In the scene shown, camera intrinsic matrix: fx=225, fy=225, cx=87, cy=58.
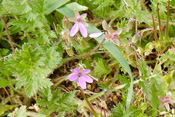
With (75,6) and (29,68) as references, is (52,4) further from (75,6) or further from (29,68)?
(29,68)

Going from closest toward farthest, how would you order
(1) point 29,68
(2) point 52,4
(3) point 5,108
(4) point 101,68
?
(1) point 29,68 < (2) point 52,4 < (4) point 101,68 < (3) point 5,108

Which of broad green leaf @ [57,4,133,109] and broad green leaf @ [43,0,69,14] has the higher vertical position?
broad green leaf @ [43,0,69,14]

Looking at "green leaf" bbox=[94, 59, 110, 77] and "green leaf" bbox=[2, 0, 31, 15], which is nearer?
"green leaf" bbox=[2, 0, 31, 15]

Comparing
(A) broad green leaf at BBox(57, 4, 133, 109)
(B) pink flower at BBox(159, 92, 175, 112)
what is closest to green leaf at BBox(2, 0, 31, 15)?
(A) broad green leaf at BBox(57, 4, 133, 109)

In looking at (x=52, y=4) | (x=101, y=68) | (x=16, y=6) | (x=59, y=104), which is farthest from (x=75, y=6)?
(x=59, y=104)

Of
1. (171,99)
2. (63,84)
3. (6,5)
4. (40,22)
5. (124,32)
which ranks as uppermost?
(6,5)

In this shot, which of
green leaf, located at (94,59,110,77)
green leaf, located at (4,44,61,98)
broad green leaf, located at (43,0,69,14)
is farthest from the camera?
green leaf, located at (94,59,110,77)

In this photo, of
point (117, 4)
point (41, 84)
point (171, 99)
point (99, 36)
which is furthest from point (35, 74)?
point (171, 99)

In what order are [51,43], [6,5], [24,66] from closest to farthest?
[24,66] → [6,5] → [51,43]

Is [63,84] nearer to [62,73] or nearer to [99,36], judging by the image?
[62,73]

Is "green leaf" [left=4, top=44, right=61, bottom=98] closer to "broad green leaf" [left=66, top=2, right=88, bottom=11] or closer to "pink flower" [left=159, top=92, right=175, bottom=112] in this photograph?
"broad green leaf" [left=66, top=2, right=88, bottom=11]

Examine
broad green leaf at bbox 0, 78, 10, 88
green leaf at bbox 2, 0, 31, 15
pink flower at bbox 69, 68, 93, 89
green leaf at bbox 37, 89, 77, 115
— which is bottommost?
green leaf at bbox 37, 89, 77, 115
